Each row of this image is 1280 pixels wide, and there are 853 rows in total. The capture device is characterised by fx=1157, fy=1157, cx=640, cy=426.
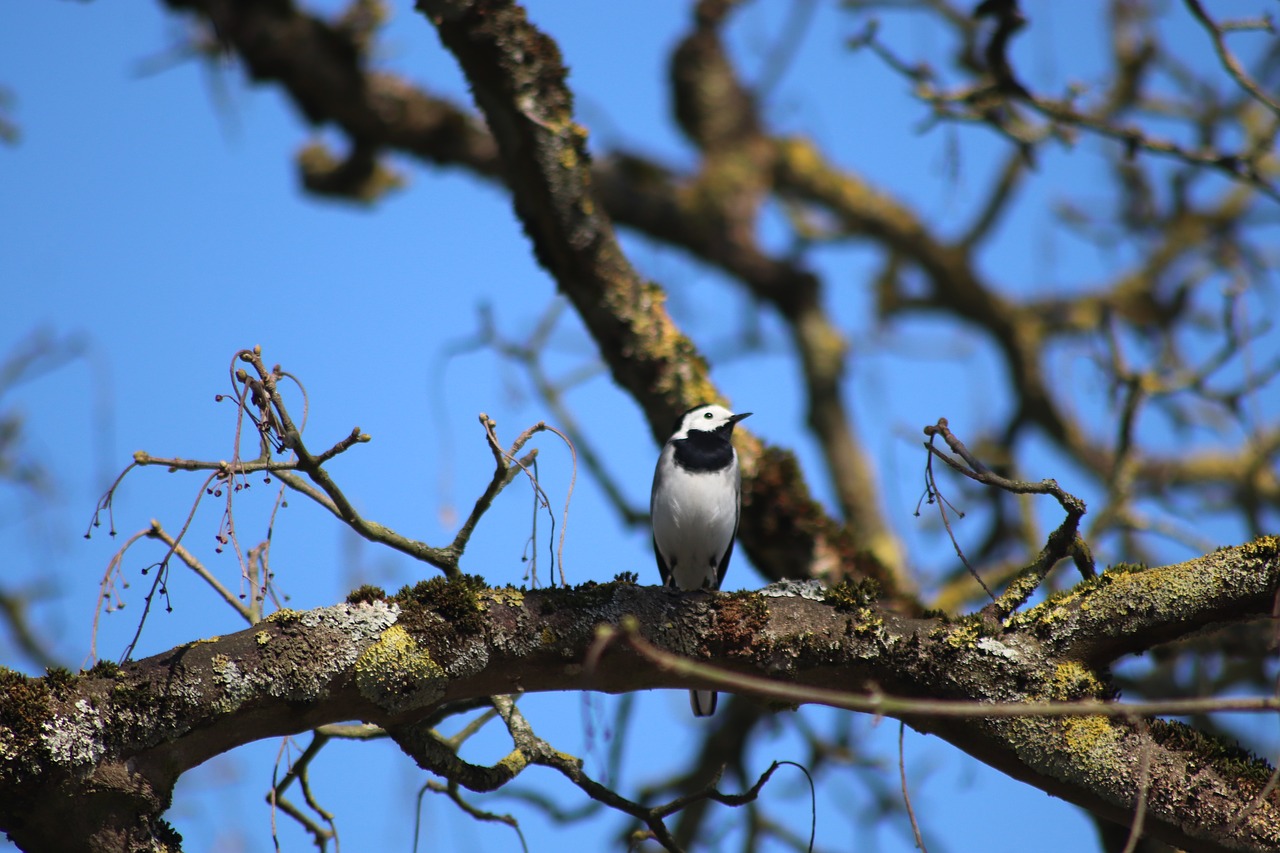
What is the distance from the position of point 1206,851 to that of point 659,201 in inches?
350

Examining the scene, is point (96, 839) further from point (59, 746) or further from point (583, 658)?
point (583, 658)

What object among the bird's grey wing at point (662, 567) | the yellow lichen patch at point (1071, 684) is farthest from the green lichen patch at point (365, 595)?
the bird's grey wing at point (662, 567)

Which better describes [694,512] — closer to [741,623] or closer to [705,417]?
[705,417]

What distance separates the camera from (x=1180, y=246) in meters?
10.5

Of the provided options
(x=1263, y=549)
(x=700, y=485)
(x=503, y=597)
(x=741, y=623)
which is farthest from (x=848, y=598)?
(x=700, y=485)

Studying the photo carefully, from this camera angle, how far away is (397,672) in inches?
128

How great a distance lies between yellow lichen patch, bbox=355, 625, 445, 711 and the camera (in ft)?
10.6

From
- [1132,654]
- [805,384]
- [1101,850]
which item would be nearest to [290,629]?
[1132,654]

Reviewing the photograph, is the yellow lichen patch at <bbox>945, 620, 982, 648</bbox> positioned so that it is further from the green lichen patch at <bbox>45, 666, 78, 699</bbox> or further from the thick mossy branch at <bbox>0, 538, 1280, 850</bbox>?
the green lichen patch at <bbox>45, 666, 78, 699</bbox>

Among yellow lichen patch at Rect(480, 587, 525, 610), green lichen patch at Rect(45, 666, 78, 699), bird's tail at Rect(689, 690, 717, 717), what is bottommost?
green lichen patch at Rect(45, 666, 78, 699)

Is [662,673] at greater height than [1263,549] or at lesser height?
lesser

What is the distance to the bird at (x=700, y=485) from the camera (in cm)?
567

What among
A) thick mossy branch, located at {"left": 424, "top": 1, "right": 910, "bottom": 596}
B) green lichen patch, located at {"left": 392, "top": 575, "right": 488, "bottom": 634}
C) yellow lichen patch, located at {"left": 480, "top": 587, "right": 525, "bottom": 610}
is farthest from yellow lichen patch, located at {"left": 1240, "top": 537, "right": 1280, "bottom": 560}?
green lichen patch, located at {"left": 392, "top": 575, "right": 488, "bottom": 634}

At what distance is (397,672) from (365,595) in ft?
0.89
